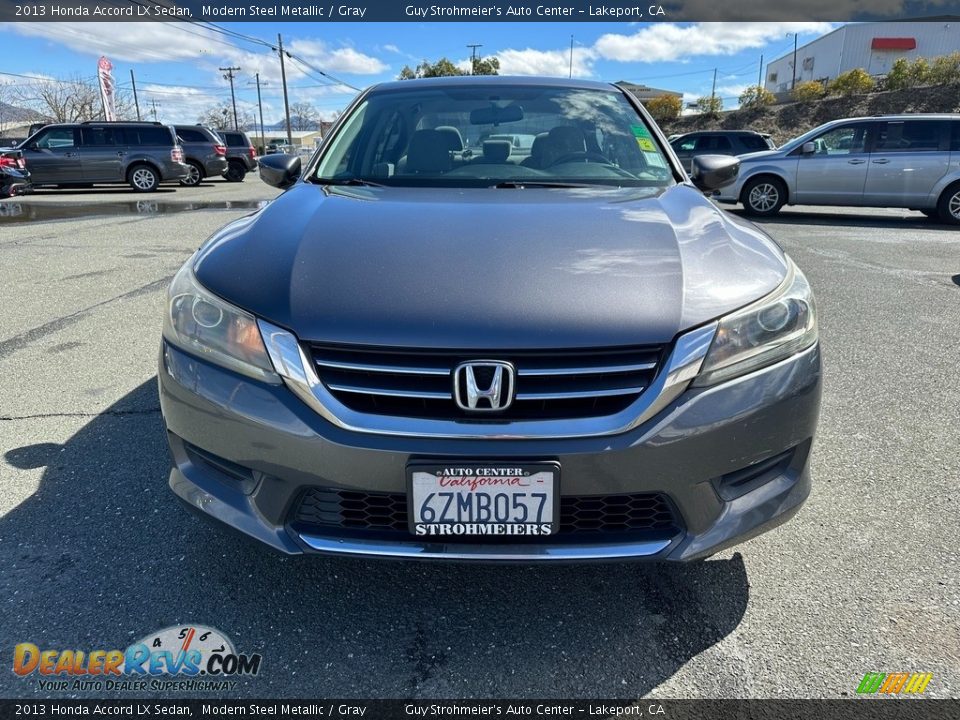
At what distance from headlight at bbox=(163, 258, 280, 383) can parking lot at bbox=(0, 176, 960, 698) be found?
1.57 feet

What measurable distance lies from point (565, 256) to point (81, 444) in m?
2.40

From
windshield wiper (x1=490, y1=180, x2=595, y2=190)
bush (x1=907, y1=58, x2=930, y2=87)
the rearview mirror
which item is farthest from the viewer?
bush (x1=907, y1=58, x2=930, y2=87)

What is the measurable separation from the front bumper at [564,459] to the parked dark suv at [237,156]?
23108mm

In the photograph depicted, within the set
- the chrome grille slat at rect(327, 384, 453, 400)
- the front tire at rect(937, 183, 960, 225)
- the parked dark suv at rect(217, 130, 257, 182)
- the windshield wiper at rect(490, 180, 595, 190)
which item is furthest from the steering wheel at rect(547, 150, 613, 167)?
the parked dark suv at rect(217, 130, 257, 182)

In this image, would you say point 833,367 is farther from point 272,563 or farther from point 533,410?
point 272,563

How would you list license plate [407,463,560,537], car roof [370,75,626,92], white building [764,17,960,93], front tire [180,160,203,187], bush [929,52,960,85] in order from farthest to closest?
1. white building [764,17,960,93]
2. bush [929,52,960,85]
3. front tire [180,160,203,187]
4. car roof [370,75,626,92]
5. license plate [407,463,560,537]

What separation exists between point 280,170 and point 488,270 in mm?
2099

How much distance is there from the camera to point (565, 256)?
186 cm

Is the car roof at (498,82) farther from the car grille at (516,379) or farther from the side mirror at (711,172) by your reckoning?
the car grille at (516,379)

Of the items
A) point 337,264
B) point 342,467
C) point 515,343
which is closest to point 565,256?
point 515,343

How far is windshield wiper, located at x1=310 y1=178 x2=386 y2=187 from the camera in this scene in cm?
268

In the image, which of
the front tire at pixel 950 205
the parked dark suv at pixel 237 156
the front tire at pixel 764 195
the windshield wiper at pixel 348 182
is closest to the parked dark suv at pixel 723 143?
the front tire at pixel 764 195

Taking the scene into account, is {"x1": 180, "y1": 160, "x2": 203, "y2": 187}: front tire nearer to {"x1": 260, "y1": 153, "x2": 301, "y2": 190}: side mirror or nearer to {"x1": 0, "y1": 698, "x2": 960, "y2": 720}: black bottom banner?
{"x1": 260, "y1": 153, "x2": 301, "y2": 190}: side mirror

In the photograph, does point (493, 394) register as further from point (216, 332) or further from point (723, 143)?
point (723, 143)
